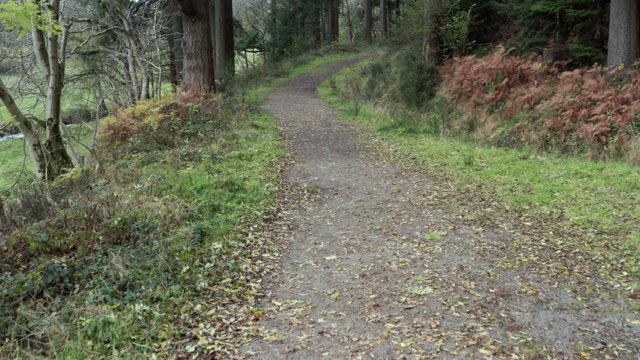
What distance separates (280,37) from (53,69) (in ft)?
82.2

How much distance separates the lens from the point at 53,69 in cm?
801

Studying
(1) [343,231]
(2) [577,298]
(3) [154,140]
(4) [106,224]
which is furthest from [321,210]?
(3) [154,140]

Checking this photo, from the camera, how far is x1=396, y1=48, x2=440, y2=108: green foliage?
13992mm

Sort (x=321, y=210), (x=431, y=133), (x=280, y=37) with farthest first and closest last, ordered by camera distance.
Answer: (x=280, y=37)
(x=431, y=133)
(x=321, y=210)

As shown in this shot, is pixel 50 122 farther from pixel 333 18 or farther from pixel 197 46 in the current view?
pixel 333 18

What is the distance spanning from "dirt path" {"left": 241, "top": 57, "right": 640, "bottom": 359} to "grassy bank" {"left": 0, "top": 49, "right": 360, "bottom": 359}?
0.44m

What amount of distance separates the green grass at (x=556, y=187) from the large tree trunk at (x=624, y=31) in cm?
382

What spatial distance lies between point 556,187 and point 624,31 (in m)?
5.97

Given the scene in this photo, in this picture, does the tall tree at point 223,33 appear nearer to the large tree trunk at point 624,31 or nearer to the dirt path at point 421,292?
the large tree trunk at point 624,31

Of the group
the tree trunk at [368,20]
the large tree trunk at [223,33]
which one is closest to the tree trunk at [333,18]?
the tree trunk at [368,20]

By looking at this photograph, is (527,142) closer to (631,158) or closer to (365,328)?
(631,158)

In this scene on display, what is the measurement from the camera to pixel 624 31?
10.6 m

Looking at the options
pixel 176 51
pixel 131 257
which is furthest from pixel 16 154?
pixel 131 257

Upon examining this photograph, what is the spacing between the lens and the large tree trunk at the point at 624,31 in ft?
34.4
